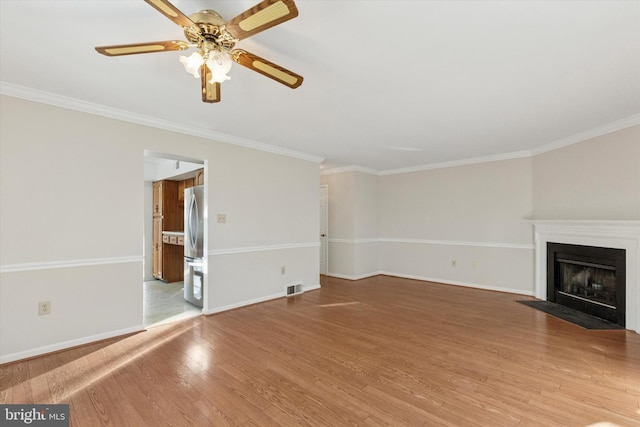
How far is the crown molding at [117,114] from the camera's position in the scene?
2625mm

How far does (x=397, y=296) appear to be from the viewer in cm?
484

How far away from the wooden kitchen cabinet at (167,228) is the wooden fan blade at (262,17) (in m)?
5.30

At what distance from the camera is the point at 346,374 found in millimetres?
2393

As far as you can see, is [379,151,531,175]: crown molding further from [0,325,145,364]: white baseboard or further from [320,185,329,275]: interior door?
[0,325,145,364]: white baseboard

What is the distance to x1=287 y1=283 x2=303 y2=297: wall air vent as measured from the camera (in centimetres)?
487

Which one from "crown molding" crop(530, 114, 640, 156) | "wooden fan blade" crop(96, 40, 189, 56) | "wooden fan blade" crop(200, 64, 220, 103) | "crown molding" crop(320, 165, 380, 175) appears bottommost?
"wooden fan blade" crop(200, 64, 220, 103)

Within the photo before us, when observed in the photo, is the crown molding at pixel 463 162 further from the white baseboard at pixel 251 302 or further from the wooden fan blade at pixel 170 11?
the wooden fan blade at pixel 170 11

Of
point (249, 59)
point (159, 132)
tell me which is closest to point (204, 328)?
point (159, 132)

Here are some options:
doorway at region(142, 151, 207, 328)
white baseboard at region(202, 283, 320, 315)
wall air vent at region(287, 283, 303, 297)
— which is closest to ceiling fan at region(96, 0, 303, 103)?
white baseboard at region(202, 283, 320, 315)

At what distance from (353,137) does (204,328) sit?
10.3 feet

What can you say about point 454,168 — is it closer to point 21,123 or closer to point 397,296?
point 397,296

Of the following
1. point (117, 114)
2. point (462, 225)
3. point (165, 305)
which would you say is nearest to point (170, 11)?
point (117, 114)

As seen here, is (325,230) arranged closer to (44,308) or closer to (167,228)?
(167,228)

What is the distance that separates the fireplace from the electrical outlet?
625 centimetres
